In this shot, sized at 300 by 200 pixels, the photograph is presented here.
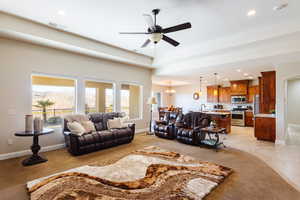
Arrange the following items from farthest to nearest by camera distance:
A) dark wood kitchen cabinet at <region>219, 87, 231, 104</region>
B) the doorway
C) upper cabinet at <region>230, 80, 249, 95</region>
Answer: dark wood kitchen cabinet at <region>219, 87, 231, 104</region> → upper cabinet at <region>230, 80, 249, 95</region> → the doorway

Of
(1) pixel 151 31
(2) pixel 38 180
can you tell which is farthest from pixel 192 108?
(2) pixel 38 180

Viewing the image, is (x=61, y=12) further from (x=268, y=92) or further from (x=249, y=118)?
(x=249, y=118)

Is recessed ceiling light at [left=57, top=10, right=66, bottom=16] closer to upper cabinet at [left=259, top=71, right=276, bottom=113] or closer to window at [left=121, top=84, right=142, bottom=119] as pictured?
window at [left=121, top=84, right=142, bottom=119]

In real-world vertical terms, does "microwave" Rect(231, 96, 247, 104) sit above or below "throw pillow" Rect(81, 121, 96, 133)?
above

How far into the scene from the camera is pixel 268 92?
5949 millimetres

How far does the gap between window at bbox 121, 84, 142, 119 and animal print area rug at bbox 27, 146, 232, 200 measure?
356 cm

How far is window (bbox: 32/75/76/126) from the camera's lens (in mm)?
4488

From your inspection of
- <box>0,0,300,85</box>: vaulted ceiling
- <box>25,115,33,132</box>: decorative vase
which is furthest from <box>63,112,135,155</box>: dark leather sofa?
<box>0,0,300,85</box>: vaulted ceiling

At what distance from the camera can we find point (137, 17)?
3.46 meters

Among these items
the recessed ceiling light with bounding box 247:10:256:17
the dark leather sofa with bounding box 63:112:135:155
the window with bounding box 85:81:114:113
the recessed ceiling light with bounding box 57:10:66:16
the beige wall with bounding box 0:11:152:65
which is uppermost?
the recessed ceiling light with bounding box 57:10:66:16

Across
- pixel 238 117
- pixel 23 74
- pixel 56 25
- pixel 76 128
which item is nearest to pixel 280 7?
pixel 56 25

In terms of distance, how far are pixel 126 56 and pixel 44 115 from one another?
325cm

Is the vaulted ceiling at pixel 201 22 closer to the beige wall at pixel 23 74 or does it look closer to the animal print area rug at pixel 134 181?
the beige wall at pixel 23 74

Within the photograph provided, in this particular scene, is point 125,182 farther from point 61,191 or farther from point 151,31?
point 151,31
